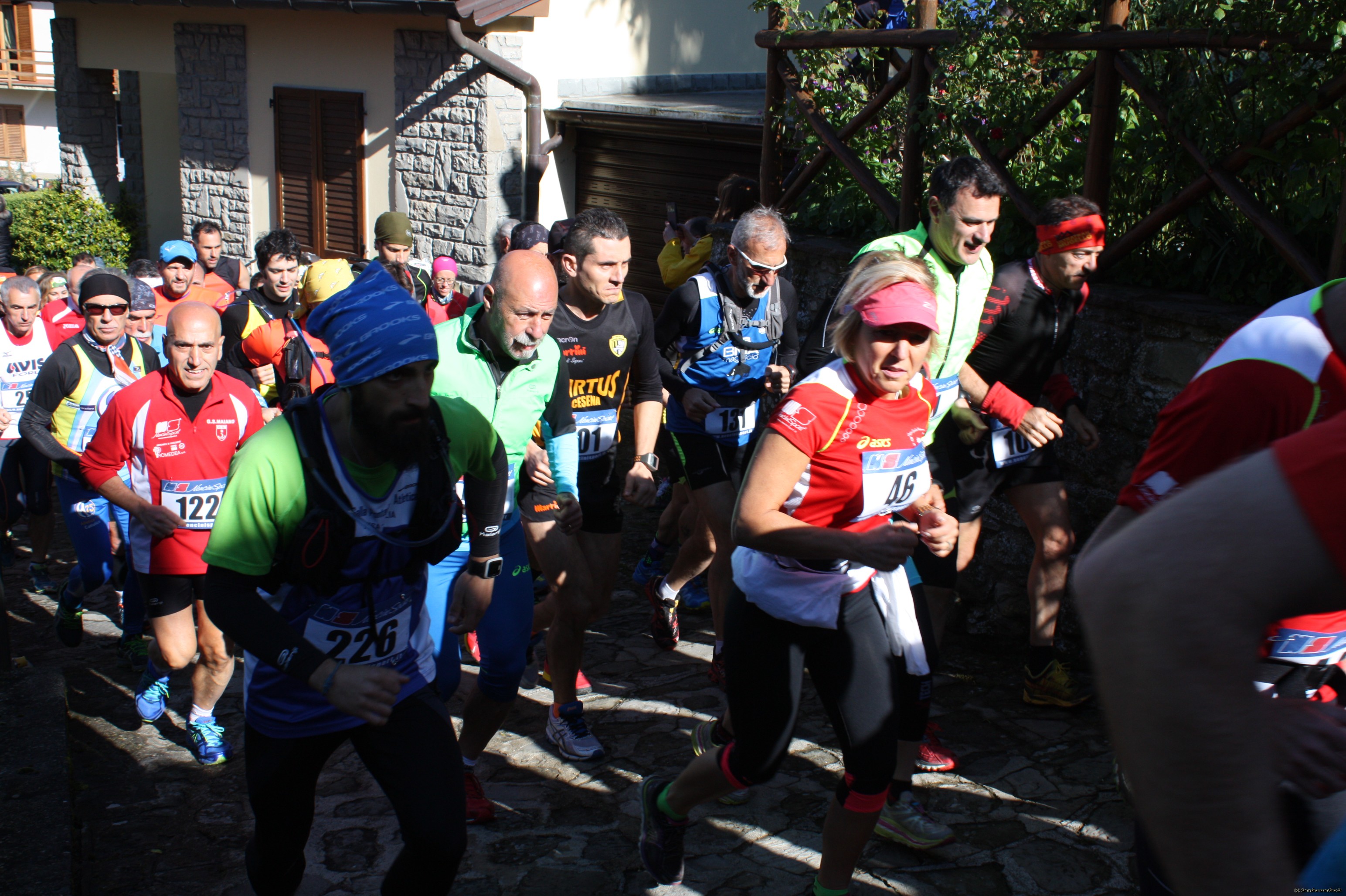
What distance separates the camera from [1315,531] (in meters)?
0.91

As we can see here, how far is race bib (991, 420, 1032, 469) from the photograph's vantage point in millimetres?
4789

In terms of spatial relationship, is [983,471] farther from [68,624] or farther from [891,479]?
[68,624]

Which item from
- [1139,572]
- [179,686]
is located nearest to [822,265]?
[179,686]

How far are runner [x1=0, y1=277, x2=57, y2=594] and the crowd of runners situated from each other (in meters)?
0.02

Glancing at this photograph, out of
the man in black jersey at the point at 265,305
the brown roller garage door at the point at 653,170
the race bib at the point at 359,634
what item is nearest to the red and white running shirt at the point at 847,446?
the race bib at the point at 359,634

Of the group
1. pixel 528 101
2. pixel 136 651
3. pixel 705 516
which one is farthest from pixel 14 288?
pixel 528 101

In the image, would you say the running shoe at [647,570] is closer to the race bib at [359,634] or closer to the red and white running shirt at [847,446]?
the red and white running shirt at [847,446]

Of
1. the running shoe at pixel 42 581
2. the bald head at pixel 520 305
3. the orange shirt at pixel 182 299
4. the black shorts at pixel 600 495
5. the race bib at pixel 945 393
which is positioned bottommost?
the running shoe at pixel 42 581

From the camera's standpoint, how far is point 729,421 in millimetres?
5387

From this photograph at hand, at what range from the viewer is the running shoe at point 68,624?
5875mm


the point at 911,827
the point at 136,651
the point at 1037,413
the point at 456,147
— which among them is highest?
the point at 456,147

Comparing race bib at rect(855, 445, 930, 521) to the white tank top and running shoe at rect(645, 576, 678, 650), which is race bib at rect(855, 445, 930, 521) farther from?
the white tank top

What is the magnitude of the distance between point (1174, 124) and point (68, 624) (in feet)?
20.0

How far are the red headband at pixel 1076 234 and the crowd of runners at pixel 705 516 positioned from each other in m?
0.01
